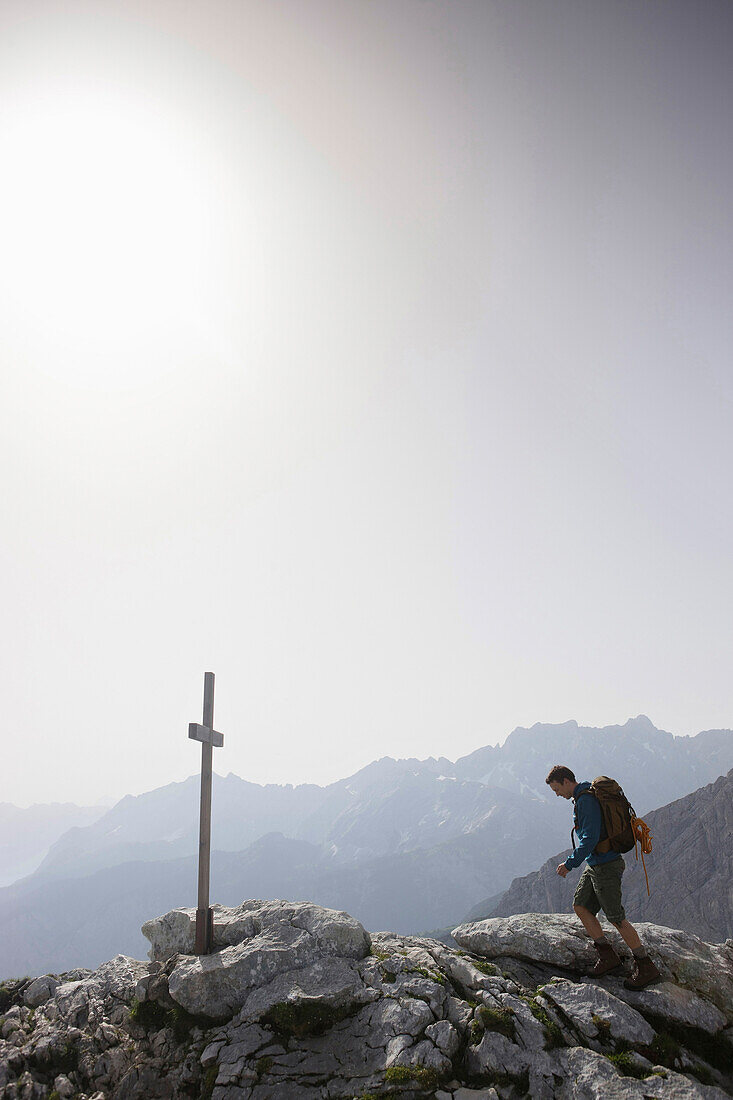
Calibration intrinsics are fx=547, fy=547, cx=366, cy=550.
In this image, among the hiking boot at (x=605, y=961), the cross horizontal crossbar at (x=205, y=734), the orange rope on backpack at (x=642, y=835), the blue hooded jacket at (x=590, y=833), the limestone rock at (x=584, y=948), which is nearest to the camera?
the orange rope on backpack at (x=642, y=835)

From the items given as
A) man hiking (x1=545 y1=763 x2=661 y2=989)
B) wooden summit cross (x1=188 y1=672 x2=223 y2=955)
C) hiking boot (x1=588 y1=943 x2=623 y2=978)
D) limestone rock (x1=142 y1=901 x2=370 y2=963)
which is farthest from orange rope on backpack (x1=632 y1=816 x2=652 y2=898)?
wooden summit cross (x1=188 y1=672 x2=223 y2=955)

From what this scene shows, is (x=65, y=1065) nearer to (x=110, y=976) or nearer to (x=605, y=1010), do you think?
(x=110, y=976)

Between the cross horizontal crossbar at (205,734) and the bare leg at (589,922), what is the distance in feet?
31.2

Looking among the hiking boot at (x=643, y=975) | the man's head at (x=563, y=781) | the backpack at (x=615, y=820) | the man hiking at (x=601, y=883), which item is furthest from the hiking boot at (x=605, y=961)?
the man's head at (x=563, y=781)

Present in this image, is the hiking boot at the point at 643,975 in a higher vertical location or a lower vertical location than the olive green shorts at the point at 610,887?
lower

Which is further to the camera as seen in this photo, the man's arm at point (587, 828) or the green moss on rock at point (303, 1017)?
the man's arm at point (587, 828)

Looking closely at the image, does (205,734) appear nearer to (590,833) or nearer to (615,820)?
(590,833)

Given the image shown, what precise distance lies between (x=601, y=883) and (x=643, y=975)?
5.94 ft

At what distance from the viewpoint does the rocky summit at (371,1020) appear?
8953mm

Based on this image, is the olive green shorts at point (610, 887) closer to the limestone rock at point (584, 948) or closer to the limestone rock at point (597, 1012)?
the limestone rock at point (597, 1012)

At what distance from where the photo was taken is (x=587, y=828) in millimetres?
10828

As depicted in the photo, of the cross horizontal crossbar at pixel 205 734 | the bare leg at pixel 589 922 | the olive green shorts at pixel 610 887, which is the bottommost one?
the bare leg at pixel 589 922

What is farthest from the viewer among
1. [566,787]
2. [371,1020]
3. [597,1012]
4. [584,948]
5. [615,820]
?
[584,948]

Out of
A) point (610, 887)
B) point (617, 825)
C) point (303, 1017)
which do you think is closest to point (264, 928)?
point (303, 1017)
